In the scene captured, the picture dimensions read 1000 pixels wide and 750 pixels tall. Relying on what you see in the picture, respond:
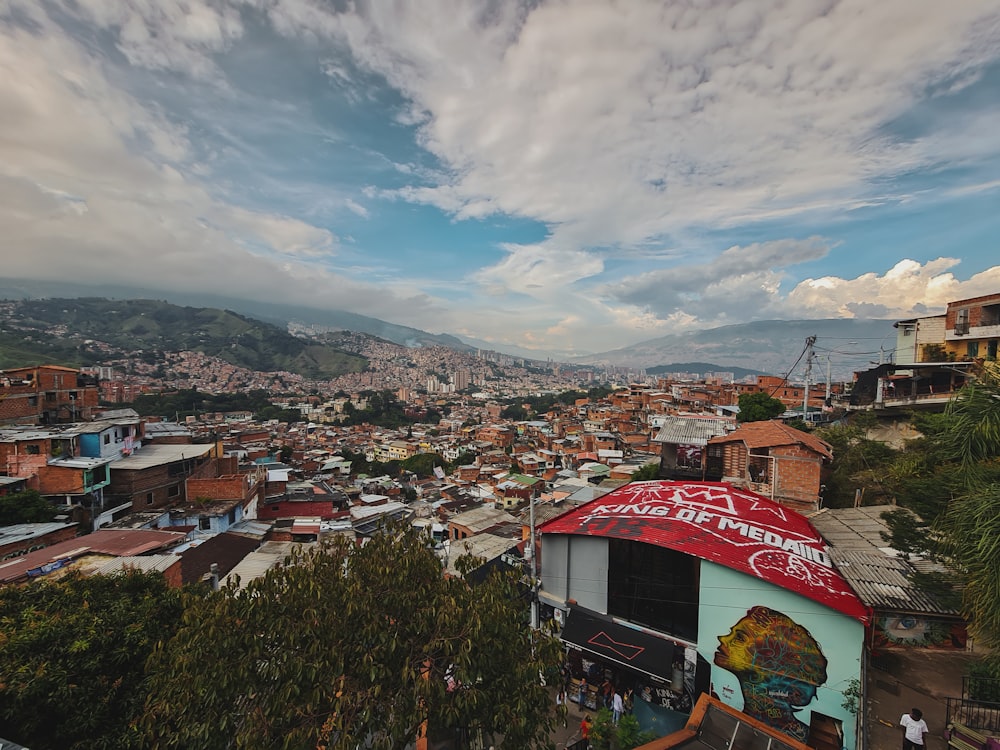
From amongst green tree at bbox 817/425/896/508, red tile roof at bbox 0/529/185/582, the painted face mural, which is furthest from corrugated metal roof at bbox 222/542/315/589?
green tree at bbox 817/425/896/508

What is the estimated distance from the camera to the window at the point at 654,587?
8.78 meters

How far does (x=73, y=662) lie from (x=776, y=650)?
11056 millimetres

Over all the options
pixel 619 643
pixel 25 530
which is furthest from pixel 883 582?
pixel 25 530

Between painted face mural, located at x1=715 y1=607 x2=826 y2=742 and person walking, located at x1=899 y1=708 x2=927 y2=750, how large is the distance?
1.83 m

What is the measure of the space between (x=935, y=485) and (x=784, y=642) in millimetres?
3838

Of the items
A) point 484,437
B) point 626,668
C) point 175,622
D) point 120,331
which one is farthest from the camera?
point 120,331

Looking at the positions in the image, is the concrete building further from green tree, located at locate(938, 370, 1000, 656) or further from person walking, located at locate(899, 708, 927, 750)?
green tree, located at locate(938, 370, 1000, 656)

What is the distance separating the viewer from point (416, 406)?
382ft

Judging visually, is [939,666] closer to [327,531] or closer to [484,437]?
[327,531]

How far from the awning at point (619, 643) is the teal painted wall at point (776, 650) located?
843mm

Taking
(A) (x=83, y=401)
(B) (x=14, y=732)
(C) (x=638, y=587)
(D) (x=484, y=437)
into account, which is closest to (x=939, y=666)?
(C) (x=638, y=587)

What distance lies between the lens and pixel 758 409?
29.0 meters

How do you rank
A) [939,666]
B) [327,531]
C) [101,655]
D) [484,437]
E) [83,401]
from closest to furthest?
1. [101,655]
2. [939,666]
3. [327,531]
4. [83,401]
5. [484,437]

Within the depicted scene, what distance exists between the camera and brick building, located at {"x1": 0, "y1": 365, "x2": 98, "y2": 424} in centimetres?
2277
